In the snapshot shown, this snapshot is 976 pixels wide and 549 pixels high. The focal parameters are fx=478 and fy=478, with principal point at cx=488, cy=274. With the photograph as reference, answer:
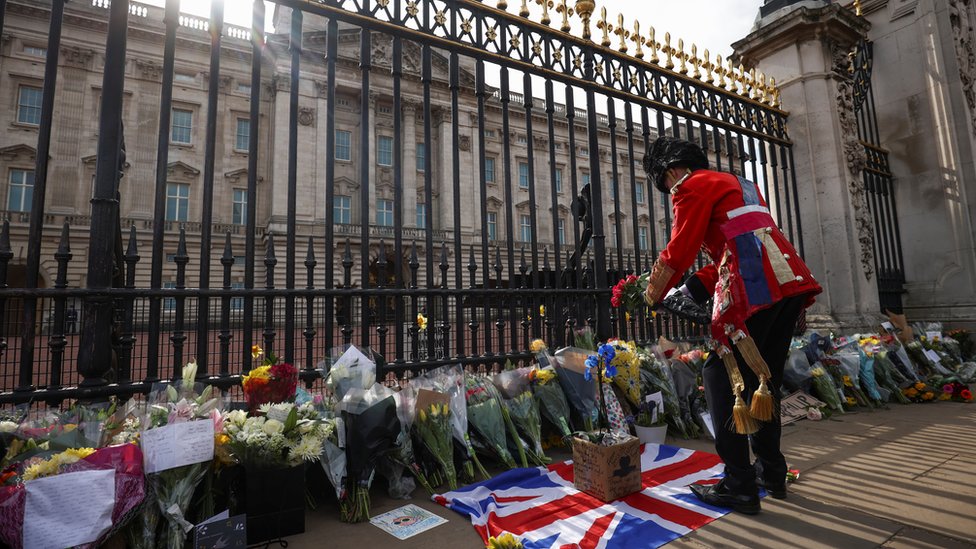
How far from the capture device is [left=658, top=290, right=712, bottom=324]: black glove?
→ 309cm

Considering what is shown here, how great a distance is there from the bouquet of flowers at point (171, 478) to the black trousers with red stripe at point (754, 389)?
2777mm

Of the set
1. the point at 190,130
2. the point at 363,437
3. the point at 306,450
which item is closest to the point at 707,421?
the point at 363,437

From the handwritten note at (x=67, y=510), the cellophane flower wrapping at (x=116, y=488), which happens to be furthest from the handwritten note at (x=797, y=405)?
the handwritten note at (x=67, y=510)

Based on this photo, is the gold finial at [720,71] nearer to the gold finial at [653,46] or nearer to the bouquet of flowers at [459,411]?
the gold finial at [653,46]

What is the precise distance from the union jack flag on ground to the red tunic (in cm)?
104

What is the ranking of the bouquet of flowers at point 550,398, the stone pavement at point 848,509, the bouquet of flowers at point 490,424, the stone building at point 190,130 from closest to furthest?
the stone pavement at point 848,509
the bouquet of flowers at point 490,424
the bouquet of flowers at point 550,398
the stone building at point 190,130

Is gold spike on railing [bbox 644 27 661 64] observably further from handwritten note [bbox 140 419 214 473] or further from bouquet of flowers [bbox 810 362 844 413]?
handwritten note [bbox 140 419 214 473]

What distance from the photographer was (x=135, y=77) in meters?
21.8


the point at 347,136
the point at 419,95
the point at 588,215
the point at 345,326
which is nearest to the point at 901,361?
the point at 588,215

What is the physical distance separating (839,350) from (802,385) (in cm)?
99

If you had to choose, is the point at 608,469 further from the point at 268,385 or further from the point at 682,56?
the point at 682,56

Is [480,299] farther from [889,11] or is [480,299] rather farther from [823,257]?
[889,11]

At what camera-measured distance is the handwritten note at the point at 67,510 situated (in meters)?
1.87

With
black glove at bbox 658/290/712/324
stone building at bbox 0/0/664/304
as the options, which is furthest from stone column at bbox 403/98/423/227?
black glove at bbox 658/290/712/324
